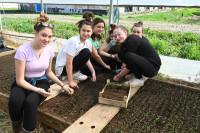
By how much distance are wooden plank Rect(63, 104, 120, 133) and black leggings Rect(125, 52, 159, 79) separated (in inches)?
32.5

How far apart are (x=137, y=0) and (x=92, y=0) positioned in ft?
3.95

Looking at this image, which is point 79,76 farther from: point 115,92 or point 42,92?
point 42,92

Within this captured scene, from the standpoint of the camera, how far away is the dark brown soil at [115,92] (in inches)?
93.4

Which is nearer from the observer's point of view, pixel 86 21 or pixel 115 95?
pixel 115 95

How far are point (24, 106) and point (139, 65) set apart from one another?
168 centimetres

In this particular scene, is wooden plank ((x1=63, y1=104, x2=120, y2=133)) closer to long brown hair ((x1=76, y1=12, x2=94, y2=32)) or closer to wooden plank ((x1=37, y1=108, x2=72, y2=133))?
wooden plank ((x1=37, y1=108, x2=72, y2=133))

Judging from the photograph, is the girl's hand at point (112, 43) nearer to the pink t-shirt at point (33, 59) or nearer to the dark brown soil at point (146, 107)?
the dark brown soil at point (146, 107)

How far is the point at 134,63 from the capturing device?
2799mm

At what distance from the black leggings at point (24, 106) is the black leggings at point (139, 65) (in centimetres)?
140

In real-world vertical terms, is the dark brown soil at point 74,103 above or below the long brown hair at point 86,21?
below

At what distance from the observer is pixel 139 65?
2.79 m

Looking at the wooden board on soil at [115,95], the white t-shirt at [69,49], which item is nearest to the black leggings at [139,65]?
the wooden board on soil at [115,95]

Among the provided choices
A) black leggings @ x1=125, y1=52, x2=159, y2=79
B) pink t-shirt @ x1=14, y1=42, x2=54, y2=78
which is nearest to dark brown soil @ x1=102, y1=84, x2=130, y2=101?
black leggings @ x1=125, y1=52, x2=159, y2=79

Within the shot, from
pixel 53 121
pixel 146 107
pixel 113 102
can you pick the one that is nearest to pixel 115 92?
pixel 113 102
